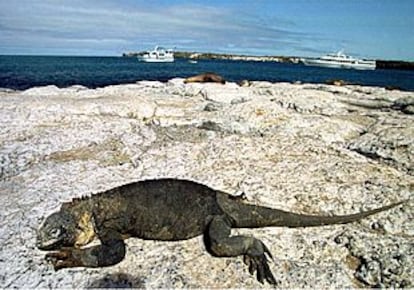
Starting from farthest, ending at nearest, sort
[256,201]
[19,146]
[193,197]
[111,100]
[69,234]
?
[111,100], [19,146], [256,201], [193,197], [69,234]

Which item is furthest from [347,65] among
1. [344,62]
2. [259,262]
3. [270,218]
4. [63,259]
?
[63,259]

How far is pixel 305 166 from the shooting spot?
8.44m

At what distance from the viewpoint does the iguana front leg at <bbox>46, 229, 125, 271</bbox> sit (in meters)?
5.51

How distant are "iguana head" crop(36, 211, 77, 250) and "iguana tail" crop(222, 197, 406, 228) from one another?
7.10ft

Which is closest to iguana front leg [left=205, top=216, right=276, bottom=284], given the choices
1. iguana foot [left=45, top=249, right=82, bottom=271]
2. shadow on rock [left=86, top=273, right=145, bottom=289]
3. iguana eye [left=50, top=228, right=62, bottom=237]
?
shadow on rock [left=86, top=273, right=145, bottom=289]

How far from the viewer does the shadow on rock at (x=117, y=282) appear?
5.22 metres

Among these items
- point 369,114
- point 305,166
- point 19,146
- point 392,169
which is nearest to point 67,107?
point 19,146

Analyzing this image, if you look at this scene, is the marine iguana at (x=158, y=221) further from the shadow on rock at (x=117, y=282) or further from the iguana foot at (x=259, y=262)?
the shadow on rock at (x=117, y=282)

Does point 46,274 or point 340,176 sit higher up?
point 340,176

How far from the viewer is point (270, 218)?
652 centimetres

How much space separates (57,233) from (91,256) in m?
0.57

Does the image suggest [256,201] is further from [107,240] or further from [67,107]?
[67,107]

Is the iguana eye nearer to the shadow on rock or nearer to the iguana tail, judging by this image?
the shadow on rock

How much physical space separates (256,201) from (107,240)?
8.33 ft
